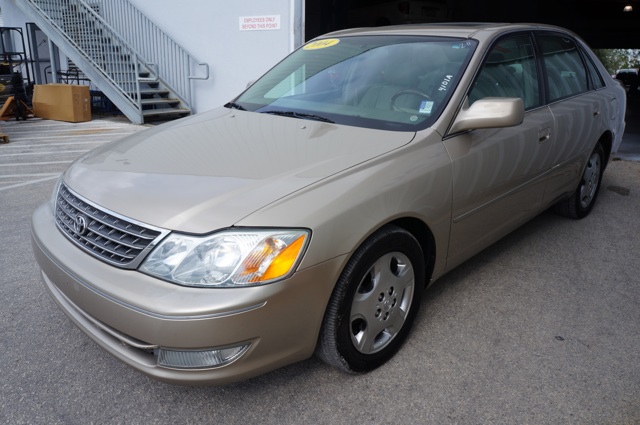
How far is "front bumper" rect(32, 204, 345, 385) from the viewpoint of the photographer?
6.12 ft

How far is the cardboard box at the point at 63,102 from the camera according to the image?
10500mm

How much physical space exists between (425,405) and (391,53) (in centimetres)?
208

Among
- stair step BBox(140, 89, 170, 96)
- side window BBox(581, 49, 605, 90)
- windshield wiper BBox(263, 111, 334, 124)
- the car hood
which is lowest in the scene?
stair step BBox(140, 89, 170, 96)

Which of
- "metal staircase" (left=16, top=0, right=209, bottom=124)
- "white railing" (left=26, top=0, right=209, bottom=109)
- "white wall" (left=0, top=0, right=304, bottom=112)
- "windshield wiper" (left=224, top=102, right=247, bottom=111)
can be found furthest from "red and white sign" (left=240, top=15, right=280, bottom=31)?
"windshield wiper" (left=224, top=102, right=247, bottom=111)

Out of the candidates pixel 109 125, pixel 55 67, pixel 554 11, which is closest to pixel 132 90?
pixel 109 125

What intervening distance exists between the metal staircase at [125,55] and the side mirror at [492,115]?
8502 millimetres

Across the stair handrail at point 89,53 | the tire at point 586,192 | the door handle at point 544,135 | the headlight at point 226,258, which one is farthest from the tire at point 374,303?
the stair handrail at point 89,53

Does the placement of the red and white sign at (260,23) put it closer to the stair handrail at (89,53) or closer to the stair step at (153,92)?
the stair handrail at (89,53)

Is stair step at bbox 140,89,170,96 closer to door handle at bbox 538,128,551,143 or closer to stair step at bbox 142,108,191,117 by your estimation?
stair step at bbox 142,108,191,117

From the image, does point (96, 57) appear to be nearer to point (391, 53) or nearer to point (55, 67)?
point (55, 67)

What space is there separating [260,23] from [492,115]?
7334 mm

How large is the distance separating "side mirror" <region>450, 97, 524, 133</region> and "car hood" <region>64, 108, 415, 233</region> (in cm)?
33

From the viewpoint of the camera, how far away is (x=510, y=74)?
3367mm

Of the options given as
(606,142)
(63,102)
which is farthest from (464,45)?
(63,102)
